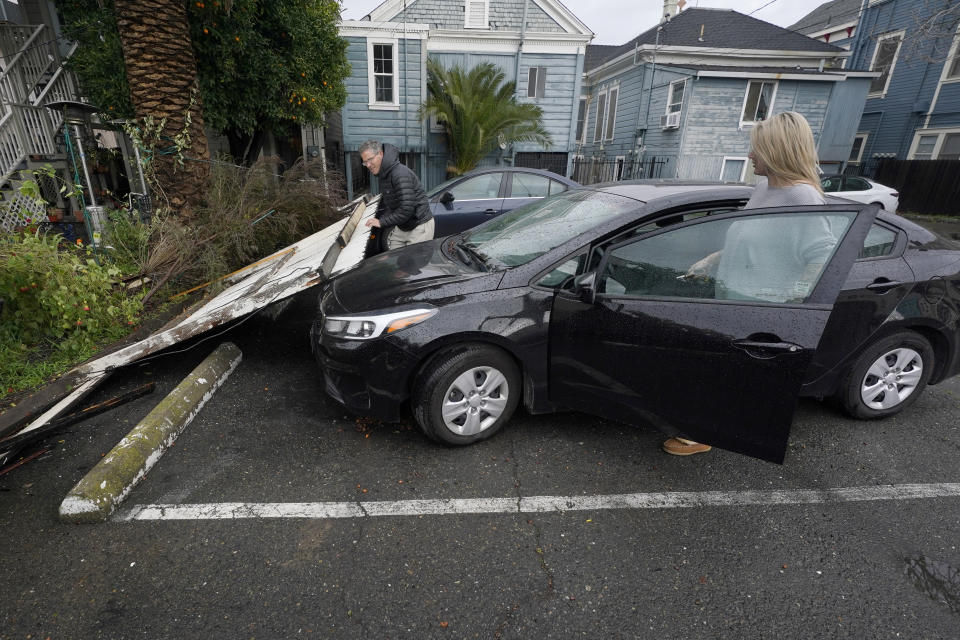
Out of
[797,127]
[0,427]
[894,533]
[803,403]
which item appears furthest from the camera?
[803,403]

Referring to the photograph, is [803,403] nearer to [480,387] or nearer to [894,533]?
[894,533]

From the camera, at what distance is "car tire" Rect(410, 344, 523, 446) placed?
9.36 feet

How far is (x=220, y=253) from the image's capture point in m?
5.50

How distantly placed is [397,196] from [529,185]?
3.17 meters

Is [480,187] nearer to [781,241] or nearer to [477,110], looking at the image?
[781,241]

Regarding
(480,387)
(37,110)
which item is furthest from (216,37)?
(480,387)

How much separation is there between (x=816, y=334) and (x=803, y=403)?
1811mm

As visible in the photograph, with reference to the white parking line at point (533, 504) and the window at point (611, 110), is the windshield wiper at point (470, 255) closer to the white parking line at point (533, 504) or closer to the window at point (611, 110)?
the white parking line at point (533, 504)

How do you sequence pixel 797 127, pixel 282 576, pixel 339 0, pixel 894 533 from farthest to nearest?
pixel 339 0
pixel 797 127
pixel 894 533
pixel 282 576

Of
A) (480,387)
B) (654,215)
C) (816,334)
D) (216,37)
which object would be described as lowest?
(480,387)

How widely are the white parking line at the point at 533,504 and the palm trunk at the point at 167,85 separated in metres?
4.57

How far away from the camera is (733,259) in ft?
8.30

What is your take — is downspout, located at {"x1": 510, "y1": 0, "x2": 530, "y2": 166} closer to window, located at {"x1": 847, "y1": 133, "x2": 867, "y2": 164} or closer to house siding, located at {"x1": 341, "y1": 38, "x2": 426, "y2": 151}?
house siding, located at {"x1": 341, "y1": 38, "x2": 426, "y2": 151}

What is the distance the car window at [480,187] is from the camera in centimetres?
750
